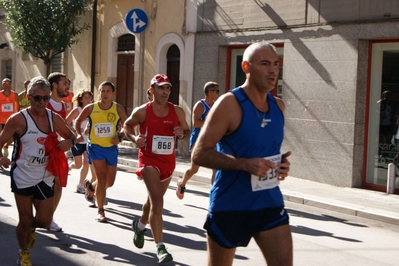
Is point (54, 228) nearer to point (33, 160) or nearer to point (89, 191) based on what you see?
point (89, 191)

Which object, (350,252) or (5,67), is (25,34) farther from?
(350,252)

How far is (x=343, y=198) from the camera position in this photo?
13430 millimetres

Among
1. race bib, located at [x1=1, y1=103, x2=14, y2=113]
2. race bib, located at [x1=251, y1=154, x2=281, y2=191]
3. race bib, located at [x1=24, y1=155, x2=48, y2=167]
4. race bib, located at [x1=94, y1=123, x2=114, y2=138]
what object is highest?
race bib, located at [x1=1, y1=103, x2=14, y2=113]

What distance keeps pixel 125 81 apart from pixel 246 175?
61.1ft

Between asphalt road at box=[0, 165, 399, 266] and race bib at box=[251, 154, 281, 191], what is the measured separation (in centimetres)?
309

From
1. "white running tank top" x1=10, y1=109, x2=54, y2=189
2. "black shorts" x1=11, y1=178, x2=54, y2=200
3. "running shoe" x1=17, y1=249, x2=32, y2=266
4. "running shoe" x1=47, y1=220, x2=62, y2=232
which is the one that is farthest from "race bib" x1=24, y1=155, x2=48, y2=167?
"running shoe" x1=47, y1=220, x2=62, y2=232

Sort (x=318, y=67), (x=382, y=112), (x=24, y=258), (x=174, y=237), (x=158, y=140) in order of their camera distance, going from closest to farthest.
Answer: (x=24, y=258), (x=158, y=140), (x=174, y=237), (x=382, y=112), (x=318, y=67)

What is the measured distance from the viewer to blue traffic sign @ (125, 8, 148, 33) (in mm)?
21156

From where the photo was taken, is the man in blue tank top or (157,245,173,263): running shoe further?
(157,245,173,263): running shoe

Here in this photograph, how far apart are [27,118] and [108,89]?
9.83 feet

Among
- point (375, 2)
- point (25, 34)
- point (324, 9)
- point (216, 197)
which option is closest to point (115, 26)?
point (25, 34)

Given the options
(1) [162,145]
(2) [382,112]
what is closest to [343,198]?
(2) [382,112]

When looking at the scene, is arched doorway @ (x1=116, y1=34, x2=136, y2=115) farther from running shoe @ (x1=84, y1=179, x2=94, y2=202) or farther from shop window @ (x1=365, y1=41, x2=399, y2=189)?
running shoe @ (x1=84, y1=179, x2=94, y2=202)

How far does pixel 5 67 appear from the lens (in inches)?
1280
